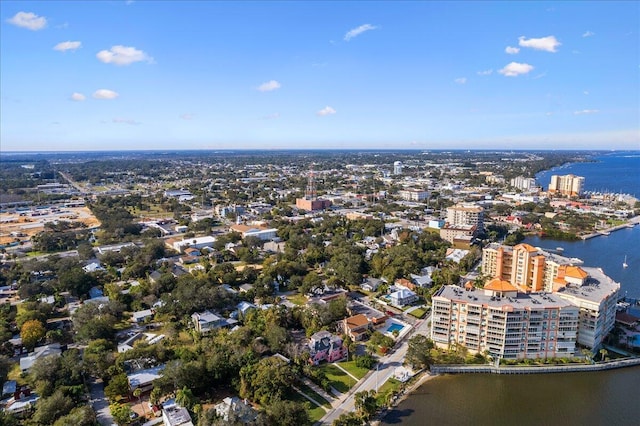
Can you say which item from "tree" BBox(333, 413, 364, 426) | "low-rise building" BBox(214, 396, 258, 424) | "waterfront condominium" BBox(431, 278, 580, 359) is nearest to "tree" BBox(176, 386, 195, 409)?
"low-rise building" BBox(214, 396, 258, 424)

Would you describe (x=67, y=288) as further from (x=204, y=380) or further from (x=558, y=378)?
(x=558, y=378)

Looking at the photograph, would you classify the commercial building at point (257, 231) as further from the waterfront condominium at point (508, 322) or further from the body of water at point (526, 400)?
the body of water at point (526, 400)

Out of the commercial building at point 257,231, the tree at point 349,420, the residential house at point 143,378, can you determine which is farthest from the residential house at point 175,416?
the commercial building at point 257,231

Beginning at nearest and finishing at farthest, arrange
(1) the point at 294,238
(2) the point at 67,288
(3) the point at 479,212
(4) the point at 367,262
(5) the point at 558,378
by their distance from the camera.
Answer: (5) the point at 558,378 → (2) the point at 67,288 → (4) the point at 367,262 → (1) the point at 294,238 → (3) the point at 479,212

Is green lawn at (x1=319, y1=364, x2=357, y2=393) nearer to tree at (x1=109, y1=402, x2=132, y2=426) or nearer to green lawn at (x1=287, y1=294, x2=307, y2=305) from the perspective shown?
green lawn at (x1=287, y1=294, x2=307, y2=305)

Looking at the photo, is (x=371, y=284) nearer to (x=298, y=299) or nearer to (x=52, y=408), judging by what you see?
(x=298, y=299)

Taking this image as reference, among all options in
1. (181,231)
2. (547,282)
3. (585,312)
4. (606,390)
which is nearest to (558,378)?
(606,390)
